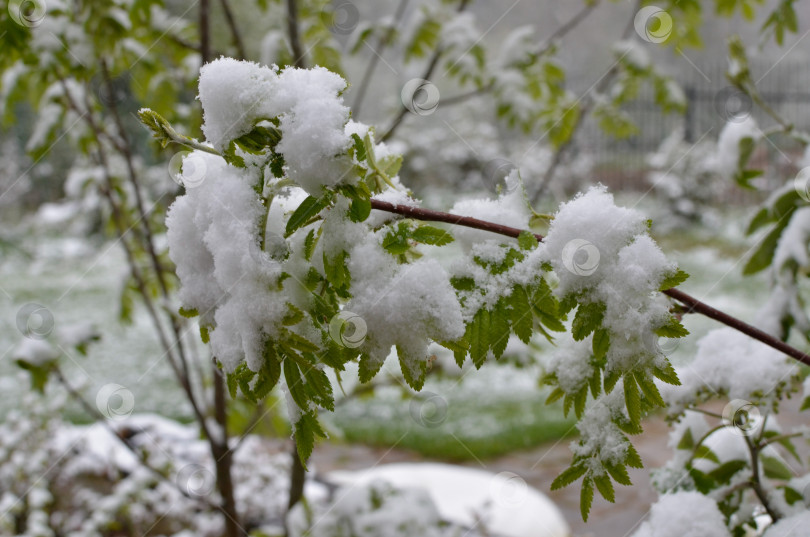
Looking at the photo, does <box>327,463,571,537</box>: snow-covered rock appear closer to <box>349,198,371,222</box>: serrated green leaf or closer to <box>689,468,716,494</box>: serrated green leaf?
<box>689,468,716,494</box>: serrated green leaf

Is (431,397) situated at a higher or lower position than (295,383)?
higher

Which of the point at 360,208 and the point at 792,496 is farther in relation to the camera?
the point at 792,496

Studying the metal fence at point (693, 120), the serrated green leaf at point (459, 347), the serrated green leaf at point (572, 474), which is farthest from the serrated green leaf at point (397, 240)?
the metal fence at point (693, 120)

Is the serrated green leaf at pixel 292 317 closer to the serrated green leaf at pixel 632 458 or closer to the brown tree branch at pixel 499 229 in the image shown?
the brown tree branch at pixel 499 229

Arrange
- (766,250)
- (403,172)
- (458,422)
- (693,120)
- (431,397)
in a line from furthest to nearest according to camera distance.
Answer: (693,120)
(403,172)
(458,422)
(431,397)
(766,250)

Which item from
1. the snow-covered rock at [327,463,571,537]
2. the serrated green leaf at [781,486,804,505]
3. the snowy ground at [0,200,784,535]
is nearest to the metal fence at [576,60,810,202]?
the snowy ground at [0,200,784,535]

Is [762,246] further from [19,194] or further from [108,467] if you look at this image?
[19,194]

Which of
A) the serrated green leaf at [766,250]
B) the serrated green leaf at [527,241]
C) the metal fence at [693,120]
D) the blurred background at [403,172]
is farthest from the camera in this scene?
the metal fence at [693,120]

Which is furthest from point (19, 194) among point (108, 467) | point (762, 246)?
point (762, 246)

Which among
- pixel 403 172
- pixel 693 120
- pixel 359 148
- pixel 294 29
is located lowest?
pixel 359 148

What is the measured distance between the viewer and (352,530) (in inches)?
82.7

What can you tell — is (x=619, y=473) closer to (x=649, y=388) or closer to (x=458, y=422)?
(x=649, y=388)

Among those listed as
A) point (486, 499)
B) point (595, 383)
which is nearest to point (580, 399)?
point (595, 383)

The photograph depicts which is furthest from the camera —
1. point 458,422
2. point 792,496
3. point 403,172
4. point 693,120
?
point 693,120
